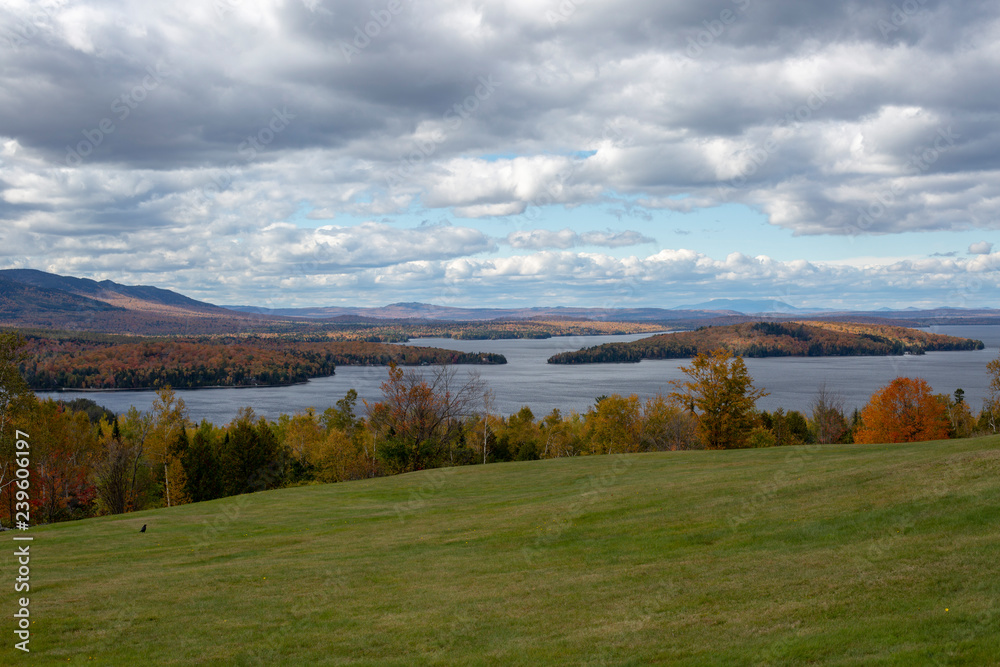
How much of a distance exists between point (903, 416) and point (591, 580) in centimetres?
4541

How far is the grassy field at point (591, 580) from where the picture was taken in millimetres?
8375

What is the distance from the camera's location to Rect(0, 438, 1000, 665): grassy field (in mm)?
8375

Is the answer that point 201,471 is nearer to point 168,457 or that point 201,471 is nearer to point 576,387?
point 168,457

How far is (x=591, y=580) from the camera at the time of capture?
476 inches

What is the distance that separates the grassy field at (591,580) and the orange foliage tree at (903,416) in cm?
3087

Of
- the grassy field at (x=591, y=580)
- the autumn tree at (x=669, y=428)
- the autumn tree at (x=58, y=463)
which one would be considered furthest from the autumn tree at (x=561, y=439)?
the grassy field at (x=591, y=580)

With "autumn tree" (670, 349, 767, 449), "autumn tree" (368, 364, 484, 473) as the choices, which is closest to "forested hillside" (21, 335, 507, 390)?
"autumn tree" (368, 364, 484, 473)

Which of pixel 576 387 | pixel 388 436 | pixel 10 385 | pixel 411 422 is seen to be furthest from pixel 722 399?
pixel 576 387

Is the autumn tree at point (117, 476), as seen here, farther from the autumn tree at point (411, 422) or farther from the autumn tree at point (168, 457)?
the autumn tree at point (411, 422)

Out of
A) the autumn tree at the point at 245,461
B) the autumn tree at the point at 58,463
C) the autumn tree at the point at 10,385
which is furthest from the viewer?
the autumn tree at the point at 245,461

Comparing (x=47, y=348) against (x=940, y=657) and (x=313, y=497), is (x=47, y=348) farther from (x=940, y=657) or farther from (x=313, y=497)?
(x=940, y=657)

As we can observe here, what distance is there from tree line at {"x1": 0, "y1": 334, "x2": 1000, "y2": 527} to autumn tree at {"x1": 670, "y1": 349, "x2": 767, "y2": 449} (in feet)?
0.27

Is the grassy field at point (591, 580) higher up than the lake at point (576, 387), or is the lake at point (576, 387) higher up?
the grassy field at point (591, 580)

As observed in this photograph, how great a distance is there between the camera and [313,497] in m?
29.3
